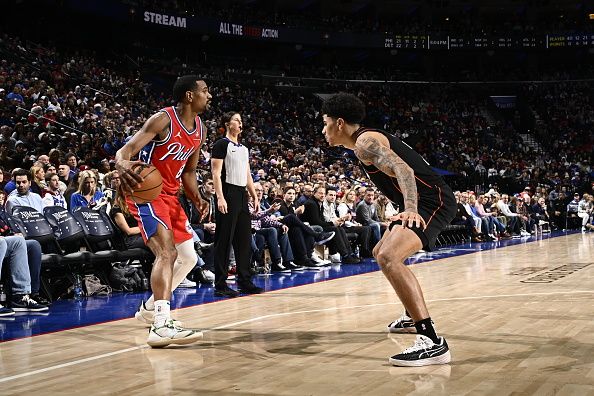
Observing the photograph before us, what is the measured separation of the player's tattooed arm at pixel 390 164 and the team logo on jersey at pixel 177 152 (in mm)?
1461

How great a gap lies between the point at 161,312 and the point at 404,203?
1.78 m

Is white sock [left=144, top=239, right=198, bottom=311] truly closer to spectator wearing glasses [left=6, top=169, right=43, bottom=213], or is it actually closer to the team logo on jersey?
the team logo on jersey

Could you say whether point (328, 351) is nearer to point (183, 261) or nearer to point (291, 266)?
point (183, 261)

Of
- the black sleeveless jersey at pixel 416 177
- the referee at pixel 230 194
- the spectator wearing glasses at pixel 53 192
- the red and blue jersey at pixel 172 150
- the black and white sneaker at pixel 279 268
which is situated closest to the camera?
the black sleeveless jersey at pixel 416 177

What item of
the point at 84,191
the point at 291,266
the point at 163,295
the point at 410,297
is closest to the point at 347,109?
the point at 410,297

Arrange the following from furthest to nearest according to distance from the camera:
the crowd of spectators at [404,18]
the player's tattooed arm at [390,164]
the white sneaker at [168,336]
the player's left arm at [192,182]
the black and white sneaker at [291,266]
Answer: the crowd of spectators at [404,18] < the black and white sneaker at [291,266] < the player's left arm at [192,182] < the white sneaker at [168,336] < the player's tattooed arm at [390,164]

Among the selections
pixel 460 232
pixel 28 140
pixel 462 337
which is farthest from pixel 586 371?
pixel 460 232

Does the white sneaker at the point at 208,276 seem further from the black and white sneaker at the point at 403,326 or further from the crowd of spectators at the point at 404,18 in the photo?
the crowd of spectators at the point at 404,18

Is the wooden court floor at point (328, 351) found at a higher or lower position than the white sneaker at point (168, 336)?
lower

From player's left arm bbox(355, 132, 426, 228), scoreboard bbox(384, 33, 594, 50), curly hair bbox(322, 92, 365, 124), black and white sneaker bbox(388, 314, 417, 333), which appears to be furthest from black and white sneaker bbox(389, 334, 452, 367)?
scoreboard bbox(384, 33, 594, 50)

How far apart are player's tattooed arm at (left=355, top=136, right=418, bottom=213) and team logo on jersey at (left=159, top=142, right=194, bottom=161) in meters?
1.46

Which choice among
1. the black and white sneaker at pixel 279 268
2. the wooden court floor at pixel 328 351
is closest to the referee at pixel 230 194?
the wooden court floor at pixel 328 351

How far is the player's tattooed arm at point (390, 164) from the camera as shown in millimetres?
3951

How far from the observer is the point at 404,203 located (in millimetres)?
4047
